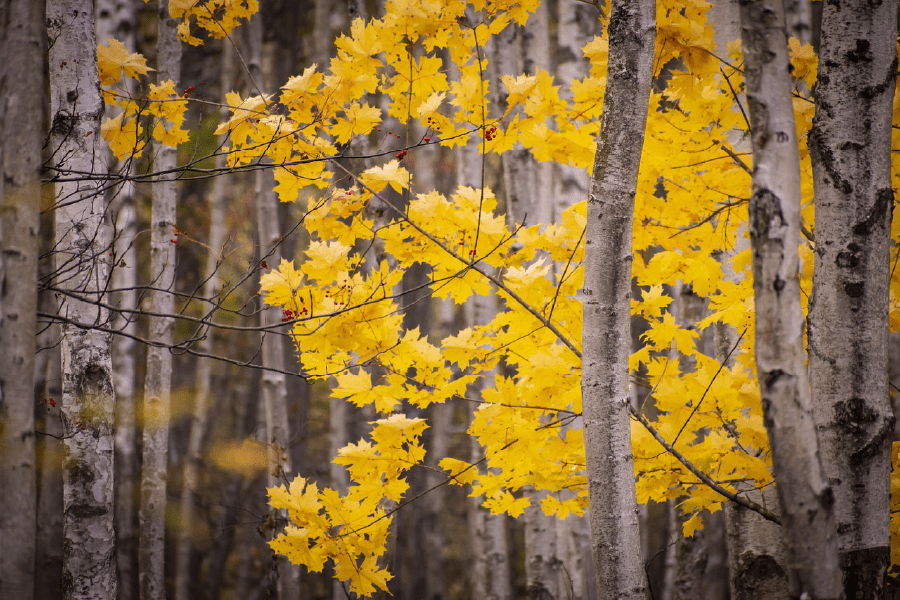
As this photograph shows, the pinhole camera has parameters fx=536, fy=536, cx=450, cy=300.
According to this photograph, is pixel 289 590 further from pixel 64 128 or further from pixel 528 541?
pixel 64 128

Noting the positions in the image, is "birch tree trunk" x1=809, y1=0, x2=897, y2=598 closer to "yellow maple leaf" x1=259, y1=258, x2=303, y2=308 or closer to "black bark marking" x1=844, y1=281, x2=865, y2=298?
"black bark marking" x1=844, y1=281, x2=865, y2=298

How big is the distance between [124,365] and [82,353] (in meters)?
2.98

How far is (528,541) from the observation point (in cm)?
396

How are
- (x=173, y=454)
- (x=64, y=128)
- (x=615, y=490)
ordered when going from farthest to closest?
(x=173, y=454) → (x=64, y=128) → (x=615, y=490)

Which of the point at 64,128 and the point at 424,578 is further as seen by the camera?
the point at 424,578

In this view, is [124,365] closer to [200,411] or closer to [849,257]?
[200,411]

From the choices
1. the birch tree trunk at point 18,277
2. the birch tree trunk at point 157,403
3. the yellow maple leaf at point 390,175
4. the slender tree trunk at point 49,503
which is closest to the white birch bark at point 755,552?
the yellow maple leaf at point 390,175

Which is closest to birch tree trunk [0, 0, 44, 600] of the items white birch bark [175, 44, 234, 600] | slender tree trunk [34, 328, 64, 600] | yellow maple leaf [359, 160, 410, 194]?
yellow maple leaf [359, 160, 410, 194]

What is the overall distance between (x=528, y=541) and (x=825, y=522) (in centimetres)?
288

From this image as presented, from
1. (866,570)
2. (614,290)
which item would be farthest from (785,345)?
Result: (866,570)

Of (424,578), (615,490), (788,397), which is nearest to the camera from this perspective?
(788,397)

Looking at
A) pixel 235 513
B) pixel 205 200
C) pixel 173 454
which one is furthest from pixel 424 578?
pixel 205 200

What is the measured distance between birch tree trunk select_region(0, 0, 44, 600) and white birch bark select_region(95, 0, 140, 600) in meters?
2.58

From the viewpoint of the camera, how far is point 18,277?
1.55m
